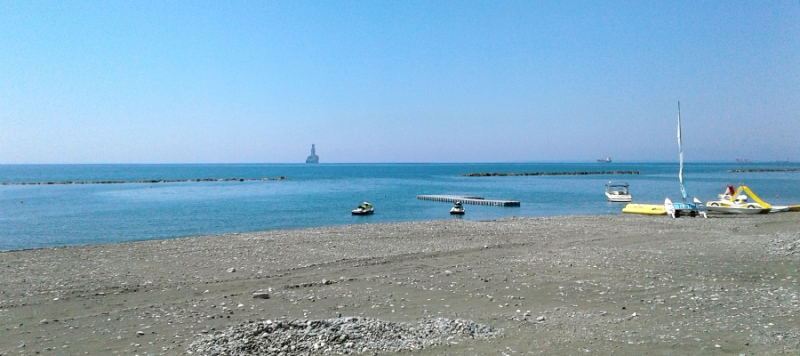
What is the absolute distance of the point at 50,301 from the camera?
48.9 feet

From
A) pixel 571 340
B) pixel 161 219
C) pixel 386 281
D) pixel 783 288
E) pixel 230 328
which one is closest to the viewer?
pixel 571 340

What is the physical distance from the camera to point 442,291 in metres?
15.2

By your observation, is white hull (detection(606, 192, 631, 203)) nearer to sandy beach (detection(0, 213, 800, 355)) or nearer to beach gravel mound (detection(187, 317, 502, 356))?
sandy beach (detection(0, 213, 800, 355))

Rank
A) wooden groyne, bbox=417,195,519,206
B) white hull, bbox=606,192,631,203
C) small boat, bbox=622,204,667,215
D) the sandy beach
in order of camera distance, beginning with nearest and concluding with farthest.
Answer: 1. the sandy beach
2. small boat, bbox=622,204,667,215
3. wooden groyne, bbox=417,195,519,206
4. white hull, bbox=606,192,631,203

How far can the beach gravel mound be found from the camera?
1013 centimetres

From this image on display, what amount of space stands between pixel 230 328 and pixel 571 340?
22.8ft

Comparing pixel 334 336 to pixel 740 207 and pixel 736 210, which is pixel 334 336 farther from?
pixel 740 207

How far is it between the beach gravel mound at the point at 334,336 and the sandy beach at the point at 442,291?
1.22 feet

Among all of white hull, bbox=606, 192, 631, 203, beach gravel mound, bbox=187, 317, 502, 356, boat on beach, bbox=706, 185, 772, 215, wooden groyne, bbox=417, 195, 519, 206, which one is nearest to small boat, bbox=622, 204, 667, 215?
boat on beach, bbox=706, 185, 772, 215

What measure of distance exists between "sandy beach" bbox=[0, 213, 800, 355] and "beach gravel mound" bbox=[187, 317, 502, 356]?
0.37 metres

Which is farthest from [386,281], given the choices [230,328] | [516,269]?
[230,328]

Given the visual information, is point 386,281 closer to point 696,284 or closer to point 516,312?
point 516,312

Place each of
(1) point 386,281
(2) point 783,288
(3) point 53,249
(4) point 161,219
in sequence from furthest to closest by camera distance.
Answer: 1. (4) point 161,219
2. (3) point 53,249
3. (1) point 386,281
4. (2) point 783,288

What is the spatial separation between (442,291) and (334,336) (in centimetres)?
516
